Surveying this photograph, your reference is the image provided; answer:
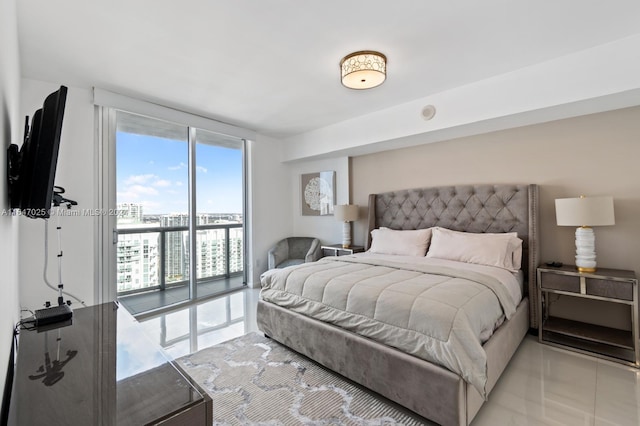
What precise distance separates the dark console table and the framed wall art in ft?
12.1

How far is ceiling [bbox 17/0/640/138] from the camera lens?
1.86 metres

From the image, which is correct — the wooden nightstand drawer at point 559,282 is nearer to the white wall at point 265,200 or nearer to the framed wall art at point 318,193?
the framed wall art at point 318,193

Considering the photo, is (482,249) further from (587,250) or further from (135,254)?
(135,254)

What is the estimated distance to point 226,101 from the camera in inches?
133

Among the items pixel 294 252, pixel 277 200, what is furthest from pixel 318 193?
pixel 294 252

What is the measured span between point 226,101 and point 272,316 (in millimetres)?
2528

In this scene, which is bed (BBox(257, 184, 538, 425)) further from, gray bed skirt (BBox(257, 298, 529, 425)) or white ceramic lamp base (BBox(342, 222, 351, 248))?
white ceramic lamp base (BBox(342, 222, 351, 248))

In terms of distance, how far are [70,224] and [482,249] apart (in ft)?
14.0

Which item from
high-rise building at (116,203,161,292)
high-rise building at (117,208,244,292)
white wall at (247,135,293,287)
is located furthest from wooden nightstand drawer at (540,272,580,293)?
high-rise building at (116,203,161,292)

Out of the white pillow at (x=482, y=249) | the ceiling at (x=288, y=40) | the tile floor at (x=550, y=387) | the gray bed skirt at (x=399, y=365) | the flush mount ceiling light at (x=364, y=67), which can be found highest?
the ceiling at (x=288, y=40)

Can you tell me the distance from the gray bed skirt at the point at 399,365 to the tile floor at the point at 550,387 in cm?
14

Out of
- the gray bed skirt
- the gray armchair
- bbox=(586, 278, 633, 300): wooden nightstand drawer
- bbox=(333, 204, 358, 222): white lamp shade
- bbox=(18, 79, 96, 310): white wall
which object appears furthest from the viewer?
the gray armchair

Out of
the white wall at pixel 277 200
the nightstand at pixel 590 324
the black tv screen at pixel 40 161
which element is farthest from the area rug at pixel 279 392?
the white wall at pixel 277 200

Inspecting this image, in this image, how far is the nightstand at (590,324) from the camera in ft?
7.34
